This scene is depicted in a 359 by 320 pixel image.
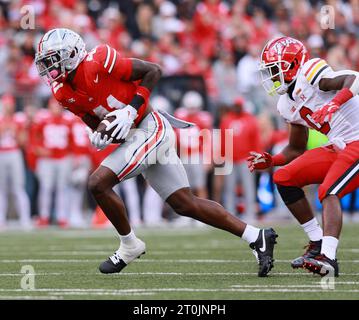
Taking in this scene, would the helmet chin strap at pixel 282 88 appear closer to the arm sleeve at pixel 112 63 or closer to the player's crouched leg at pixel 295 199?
the player's crouched leg at pixel 295 199

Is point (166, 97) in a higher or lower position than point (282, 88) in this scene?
lower

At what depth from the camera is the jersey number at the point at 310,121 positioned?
6.10 metres

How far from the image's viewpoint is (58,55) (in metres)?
5.90

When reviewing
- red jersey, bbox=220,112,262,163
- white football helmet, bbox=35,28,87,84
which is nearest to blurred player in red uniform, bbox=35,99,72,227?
red jersey, bbox=220,112,262,163

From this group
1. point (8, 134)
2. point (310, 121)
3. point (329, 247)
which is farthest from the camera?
point (8, 134)

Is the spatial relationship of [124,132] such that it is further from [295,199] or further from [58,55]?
[295,199]

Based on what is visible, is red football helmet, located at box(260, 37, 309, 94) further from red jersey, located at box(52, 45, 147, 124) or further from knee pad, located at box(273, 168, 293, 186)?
red jersey, located at box(52, 45, 147, 124)

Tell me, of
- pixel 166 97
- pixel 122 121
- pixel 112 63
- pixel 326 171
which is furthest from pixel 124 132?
pixel 166 97

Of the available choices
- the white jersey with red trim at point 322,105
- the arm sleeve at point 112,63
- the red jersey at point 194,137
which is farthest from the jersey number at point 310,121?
the red jersey at point 194,137

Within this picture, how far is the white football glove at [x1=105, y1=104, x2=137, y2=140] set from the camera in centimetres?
578

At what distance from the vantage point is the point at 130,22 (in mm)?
15250

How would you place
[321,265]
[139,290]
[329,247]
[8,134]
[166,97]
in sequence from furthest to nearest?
[166,97]
[8,134]
[329,247]
[321,265]
[139,290]

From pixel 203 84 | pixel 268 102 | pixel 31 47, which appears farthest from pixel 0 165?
pixel 268 102

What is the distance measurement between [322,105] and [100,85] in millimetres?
1401
